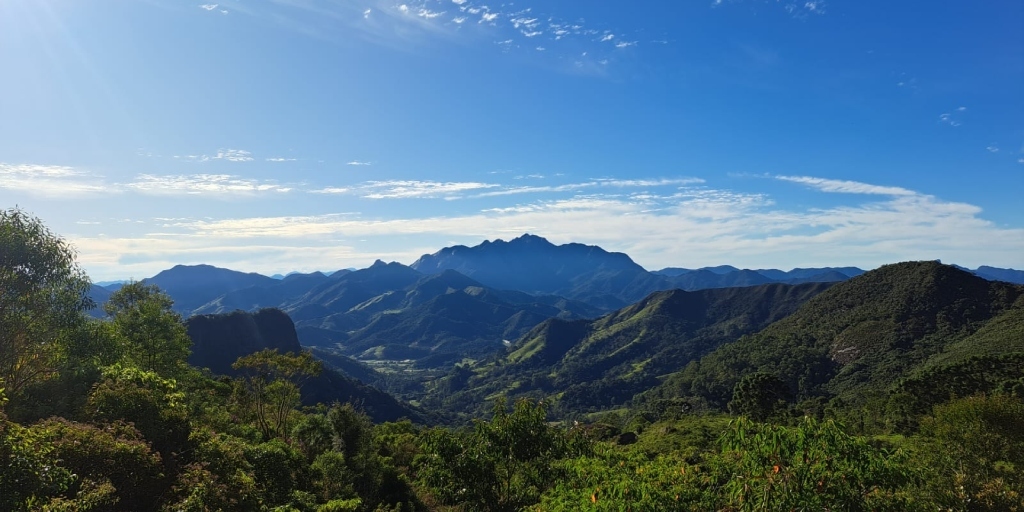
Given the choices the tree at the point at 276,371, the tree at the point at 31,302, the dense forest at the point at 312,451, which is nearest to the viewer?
the dense forest at the point at 312,451

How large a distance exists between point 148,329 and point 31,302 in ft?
58.9

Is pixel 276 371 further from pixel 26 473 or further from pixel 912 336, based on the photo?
pixel 912 336

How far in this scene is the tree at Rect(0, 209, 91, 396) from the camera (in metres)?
28.8

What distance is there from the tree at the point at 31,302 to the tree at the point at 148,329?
9032 mm

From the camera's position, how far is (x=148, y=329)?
1869 inches

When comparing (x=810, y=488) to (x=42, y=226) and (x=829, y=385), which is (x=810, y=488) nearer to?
(x=42, y=226)

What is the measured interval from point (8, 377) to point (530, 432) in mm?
33018

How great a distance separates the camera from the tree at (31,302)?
94.5 ft

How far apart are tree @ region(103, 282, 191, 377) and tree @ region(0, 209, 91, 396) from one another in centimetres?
903

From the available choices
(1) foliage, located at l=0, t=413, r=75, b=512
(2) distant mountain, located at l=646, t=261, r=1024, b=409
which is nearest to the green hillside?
(2) distant mountain, located at l=646, t=261, r=1024, b=409

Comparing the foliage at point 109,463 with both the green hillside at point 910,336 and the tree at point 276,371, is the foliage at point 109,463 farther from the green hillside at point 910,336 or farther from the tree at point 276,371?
the green hillside at point 910,336

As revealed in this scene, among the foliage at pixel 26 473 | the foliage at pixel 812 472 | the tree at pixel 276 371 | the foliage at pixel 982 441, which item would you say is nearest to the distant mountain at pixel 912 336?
the foliage at pixel 982 441

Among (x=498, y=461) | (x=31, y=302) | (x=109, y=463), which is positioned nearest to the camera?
(x=109, y=463)

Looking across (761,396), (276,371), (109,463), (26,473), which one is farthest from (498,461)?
Answer: (761,396)
